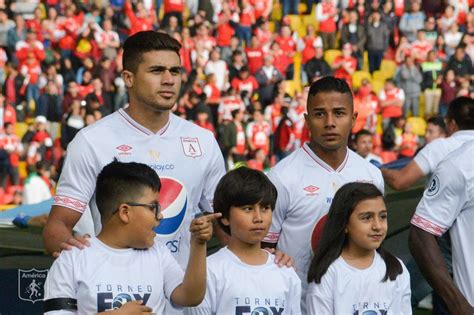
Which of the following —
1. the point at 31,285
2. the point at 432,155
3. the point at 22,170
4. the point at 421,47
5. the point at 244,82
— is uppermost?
the point at 432,155

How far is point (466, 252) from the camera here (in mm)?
5352

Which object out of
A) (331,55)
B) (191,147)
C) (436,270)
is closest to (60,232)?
(191,147)

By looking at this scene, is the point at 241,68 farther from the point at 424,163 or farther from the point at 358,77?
the point at 424,163

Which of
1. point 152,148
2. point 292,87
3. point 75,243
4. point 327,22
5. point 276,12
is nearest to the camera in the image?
point 75,243

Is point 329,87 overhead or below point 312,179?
overhead

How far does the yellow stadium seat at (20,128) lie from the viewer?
19455mm

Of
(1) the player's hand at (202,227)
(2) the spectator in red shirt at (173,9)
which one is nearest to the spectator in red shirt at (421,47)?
(2) the spectator in red shirt at (173,9)

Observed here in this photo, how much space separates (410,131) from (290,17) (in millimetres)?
5673

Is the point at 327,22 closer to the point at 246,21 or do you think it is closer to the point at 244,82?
the point at 246,21

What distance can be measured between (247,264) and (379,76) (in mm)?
19536

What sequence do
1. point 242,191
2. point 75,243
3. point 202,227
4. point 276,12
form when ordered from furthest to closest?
point 276,12, point 242,191, point 75,243, point 202,227

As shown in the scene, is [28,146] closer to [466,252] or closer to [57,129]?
[57,129]

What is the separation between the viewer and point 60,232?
5066mm

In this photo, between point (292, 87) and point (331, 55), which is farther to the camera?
point (331, 55)
